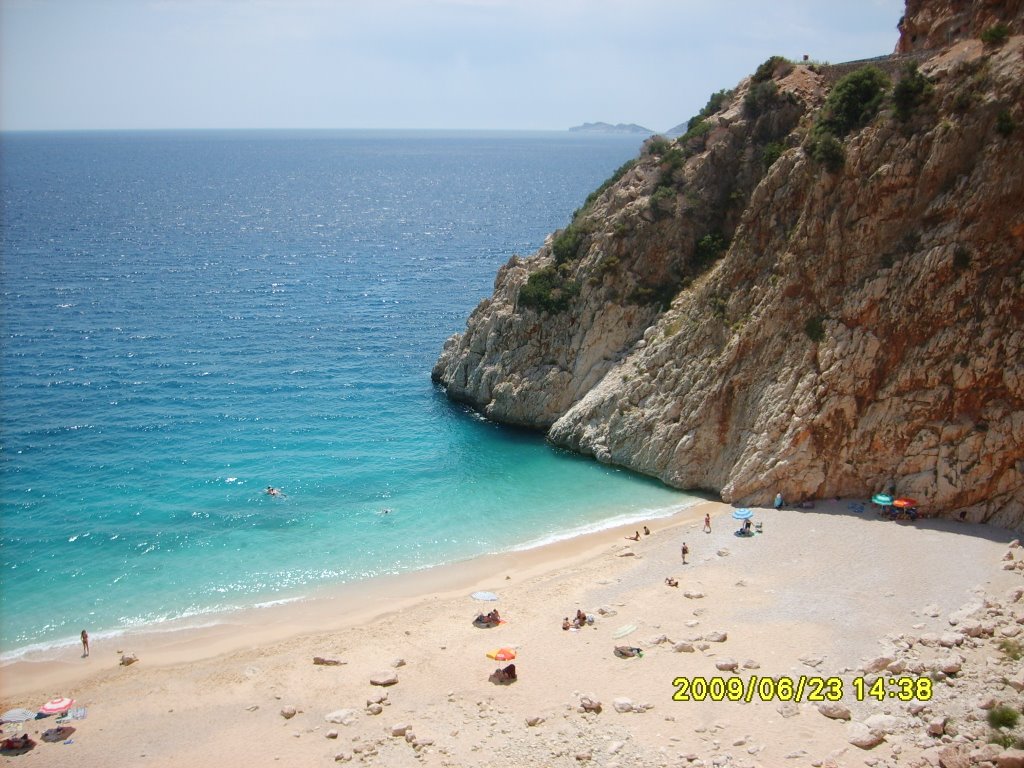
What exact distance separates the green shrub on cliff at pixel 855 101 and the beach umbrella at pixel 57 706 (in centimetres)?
3846

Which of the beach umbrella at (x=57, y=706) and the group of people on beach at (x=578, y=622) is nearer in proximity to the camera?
the beach umbrella at (x=57, y=706)

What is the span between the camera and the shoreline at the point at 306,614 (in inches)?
1113

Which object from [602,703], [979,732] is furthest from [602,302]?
[979,732]

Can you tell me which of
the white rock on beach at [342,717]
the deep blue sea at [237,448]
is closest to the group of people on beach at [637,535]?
the deep blue sea at [237,448]

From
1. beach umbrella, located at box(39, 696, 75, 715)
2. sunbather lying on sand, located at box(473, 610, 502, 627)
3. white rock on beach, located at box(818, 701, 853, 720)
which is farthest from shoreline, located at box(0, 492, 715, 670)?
white rock on beach, located at box(818, 701, 853, 720)

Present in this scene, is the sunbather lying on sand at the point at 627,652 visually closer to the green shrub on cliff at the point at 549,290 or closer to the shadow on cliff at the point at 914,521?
the shadow on cliff at the point at 914,521

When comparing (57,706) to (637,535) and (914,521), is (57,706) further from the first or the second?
(914,521)

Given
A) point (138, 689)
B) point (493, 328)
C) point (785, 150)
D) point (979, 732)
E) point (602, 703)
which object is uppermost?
point (785, 150)

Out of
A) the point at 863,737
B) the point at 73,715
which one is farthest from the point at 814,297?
the point at 73,715

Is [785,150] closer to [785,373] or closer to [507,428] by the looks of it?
[785,373]

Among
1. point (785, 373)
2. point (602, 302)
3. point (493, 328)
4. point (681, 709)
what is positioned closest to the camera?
point (681, 709)

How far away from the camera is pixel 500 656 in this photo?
26828mm

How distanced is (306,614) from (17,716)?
992 cm

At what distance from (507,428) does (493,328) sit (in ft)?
21.5
